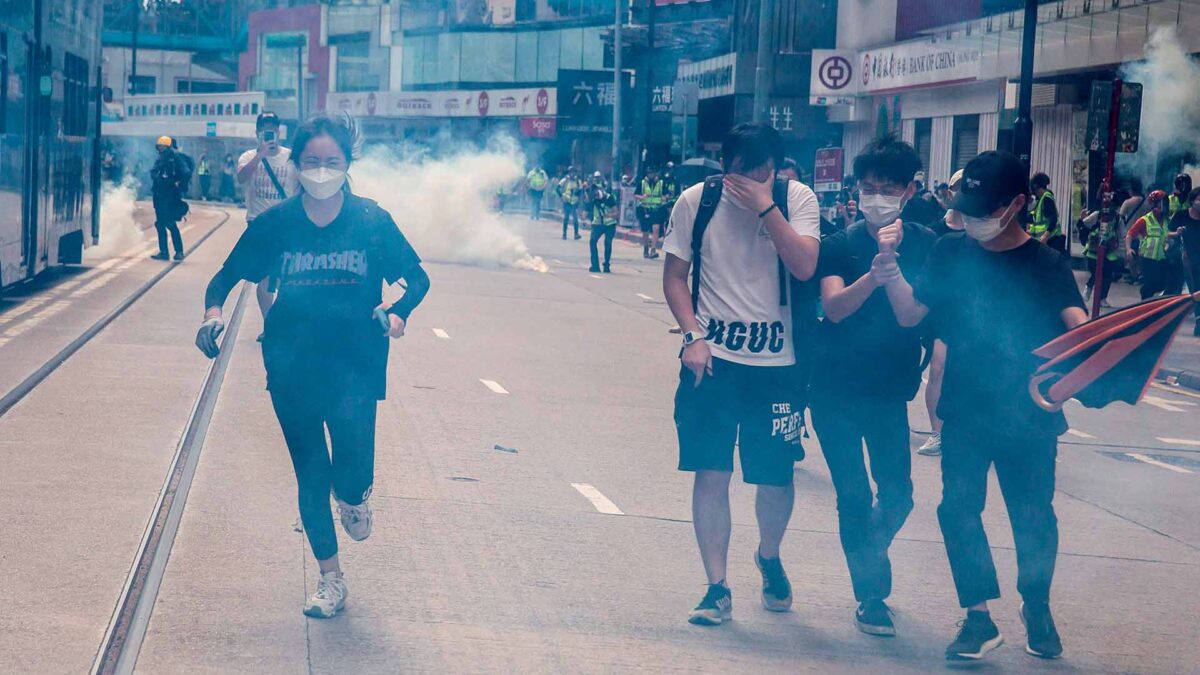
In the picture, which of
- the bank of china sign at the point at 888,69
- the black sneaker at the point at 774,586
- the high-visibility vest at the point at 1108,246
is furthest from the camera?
the bank of china sign at the point at 888,69

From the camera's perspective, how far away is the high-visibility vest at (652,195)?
3216 cm

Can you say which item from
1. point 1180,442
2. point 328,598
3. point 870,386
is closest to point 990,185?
point 870,386

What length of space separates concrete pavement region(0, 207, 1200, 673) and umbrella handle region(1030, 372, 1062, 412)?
0.88 m

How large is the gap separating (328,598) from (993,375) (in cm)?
235

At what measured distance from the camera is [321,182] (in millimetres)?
5828

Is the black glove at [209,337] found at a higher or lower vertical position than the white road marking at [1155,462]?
higher

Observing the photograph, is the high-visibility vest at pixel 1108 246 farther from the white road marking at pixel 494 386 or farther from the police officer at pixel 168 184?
the police officer at pixel 168 184

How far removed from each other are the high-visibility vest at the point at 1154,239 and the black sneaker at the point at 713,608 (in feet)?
49.8

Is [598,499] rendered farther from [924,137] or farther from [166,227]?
[924,137]

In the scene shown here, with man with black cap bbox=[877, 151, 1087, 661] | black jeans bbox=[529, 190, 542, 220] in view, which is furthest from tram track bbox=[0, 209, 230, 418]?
black jeans bbox=[529, 190, 542, 220]

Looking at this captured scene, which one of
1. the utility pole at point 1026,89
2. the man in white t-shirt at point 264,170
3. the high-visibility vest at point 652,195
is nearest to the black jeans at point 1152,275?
the utility pole at point 1026,89

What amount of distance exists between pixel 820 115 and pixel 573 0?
32.7m

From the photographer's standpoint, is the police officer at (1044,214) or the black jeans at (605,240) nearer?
the police officer at (1044,214)

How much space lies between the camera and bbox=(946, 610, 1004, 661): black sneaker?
218 inches
